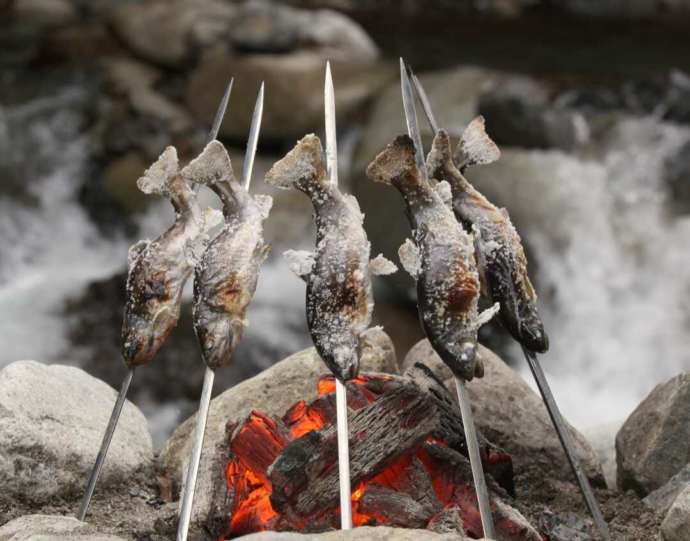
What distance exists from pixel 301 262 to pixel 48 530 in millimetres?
1202

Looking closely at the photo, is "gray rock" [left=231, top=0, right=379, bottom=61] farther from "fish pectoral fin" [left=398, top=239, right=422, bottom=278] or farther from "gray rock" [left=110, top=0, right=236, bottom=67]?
"fish pectoral fin" [left=398, top=239, right=422, bottom=278]

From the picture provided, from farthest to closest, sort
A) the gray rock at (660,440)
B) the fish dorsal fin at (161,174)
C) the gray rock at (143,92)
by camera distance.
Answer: the gray rock at (143,92)
the gray rock at (660,440)
the fish dorsal fin at (161,174)

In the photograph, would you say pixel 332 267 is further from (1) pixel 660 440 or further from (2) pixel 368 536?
(1) pixel 660 440

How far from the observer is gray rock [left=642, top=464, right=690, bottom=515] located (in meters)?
3.81

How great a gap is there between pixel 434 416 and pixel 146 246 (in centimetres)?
120

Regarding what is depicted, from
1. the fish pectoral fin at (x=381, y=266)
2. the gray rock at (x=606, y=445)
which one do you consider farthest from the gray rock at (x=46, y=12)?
the fish pectoral fin at (x=381, y=266)

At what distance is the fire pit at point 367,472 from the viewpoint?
3430mm

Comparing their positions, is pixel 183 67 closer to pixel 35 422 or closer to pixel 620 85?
pixel 620 85

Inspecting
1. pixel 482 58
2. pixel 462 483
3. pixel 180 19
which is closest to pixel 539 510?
pixel 462 483

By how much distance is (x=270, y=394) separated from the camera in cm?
446

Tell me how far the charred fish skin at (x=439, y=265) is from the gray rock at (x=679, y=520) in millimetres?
775

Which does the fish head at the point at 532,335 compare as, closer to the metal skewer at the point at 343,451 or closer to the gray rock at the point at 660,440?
the metal skewer at the point at 343,451

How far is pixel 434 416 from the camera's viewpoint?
3.62 meters

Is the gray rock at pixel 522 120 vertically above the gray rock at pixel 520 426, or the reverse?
the gray rock at pixel 522 120
